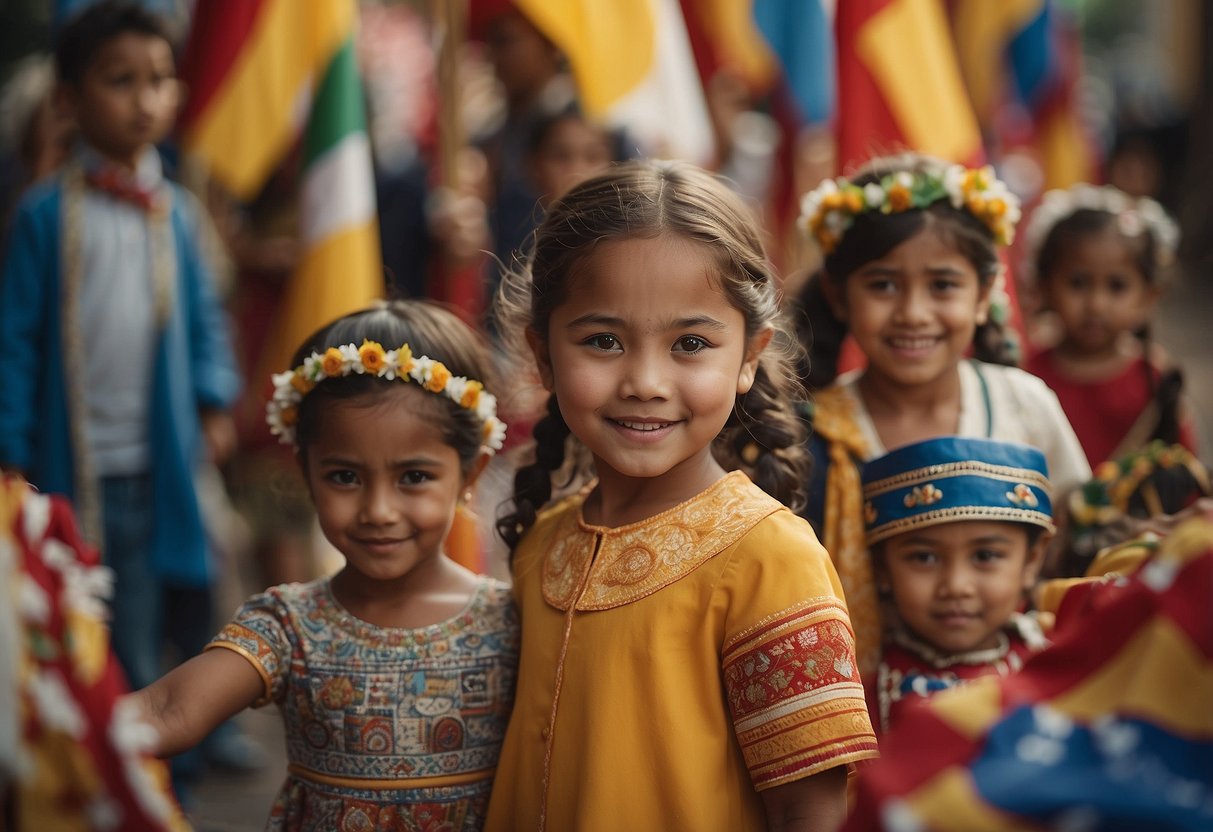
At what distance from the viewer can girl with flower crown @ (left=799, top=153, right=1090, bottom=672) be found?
3104 mm

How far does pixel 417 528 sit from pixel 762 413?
2.20 ft

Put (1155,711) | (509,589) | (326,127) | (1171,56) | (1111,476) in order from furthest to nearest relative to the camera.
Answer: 1. (1171,56)
2. (326,127)
3. (1111,476)
4. (509,589)
5. (1155,711)

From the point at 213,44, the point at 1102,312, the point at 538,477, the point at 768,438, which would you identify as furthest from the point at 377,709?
the point at 213,44

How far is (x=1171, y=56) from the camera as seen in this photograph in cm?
2141

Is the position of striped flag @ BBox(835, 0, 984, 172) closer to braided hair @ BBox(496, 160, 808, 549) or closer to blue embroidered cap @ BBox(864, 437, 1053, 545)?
blue embroidered cap @ BBox(864, 437, 1053, 545)

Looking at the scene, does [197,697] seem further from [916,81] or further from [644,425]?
[916,81]

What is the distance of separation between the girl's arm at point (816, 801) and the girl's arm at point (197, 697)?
92 centimetres

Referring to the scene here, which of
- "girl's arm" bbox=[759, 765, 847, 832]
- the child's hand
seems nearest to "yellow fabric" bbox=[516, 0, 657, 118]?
the child's hand

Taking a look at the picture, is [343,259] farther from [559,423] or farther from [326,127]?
[559,423]

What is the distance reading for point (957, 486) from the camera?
2814mm

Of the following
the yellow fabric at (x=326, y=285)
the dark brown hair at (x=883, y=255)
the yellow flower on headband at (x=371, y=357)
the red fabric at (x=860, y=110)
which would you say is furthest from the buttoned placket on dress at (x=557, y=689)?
the red fabric at (x=860, y=110)

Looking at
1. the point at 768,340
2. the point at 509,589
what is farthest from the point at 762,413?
the point at 509,589

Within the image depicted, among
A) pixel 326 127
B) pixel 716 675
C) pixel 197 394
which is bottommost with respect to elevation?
pixel 716 675

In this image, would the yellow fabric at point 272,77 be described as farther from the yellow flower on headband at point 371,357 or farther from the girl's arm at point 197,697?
the girl's arm at point 197,697
